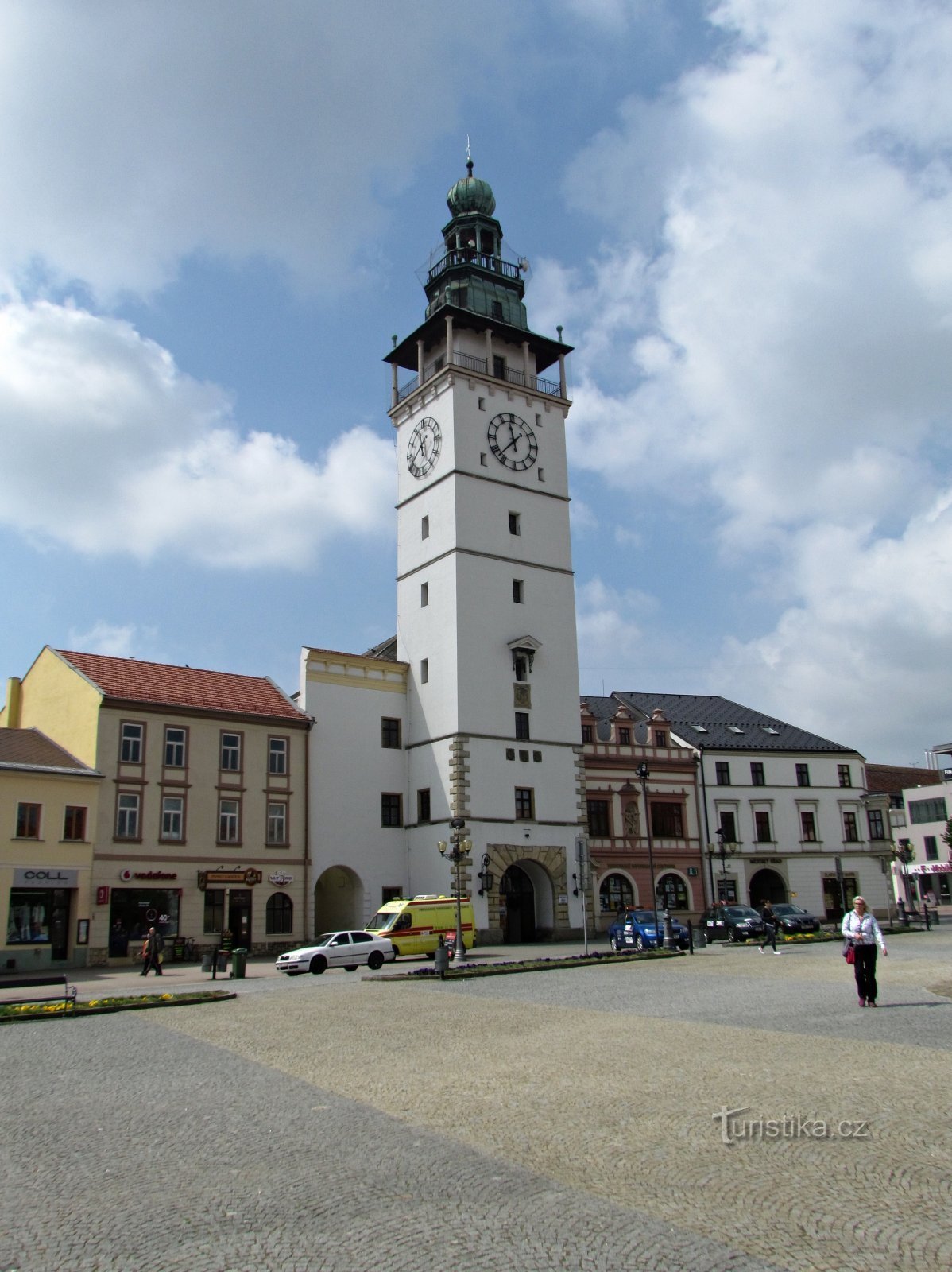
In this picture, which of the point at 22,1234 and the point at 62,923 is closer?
the point at 22,1234

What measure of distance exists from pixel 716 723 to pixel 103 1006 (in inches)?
1815

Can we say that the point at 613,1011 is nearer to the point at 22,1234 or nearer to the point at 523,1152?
the point at 523,1152

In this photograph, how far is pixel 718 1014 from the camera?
15891 millimetres

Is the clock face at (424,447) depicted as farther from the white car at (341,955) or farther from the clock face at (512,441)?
the white car at (341,955)

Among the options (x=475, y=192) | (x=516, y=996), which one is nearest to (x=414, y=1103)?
(x=516, y=996)

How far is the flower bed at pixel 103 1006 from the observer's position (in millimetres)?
18312

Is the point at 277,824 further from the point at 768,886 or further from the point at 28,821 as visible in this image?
the point at 768,886

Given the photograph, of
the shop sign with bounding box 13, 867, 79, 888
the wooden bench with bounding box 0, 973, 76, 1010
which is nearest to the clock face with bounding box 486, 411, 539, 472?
the shop sign with bounding box 13, 867, 79, 888

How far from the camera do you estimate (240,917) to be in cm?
3953

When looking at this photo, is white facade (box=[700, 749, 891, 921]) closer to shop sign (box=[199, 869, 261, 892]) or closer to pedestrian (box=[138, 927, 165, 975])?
shop sign (box=[199, 869, 261, 892])

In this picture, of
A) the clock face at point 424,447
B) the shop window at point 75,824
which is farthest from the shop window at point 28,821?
the clock face at point 424,447

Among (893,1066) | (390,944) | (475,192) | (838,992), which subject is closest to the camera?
(893,1066)

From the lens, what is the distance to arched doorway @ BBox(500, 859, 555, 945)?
1763 inches

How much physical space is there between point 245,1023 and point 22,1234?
1038cm
